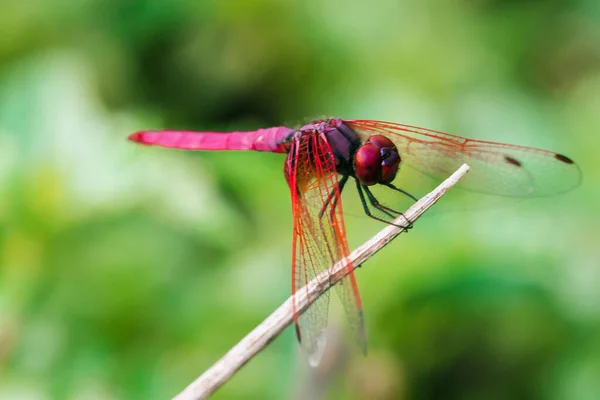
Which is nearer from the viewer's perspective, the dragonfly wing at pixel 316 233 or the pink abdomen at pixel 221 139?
the dragonfly wing at pixel 316 233

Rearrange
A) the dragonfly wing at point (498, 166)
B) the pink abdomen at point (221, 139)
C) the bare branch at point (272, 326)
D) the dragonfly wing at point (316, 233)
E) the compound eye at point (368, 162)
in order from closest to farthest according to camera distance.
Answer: the bare branch at point (272, 326), the dragonfly wing at point (316, 233), the compound eye at point (368, 162), the pink abdomen at point (221, 139), the dragonfly wing at point (498, 166)

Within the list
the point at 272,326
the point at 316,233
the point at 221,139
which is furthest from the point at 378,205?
the point at 272,326

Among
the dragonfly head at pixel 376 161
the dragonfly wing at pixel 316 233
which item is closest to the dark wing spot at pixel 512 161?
the dragonfly head at pixel 376 161

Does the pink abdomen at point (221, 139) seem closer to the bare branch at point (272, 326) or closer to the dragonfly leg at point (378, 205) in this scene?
the dragonfly leg at point (378, 205)

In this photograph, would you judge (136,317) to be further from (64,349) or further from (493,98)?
(493,98)

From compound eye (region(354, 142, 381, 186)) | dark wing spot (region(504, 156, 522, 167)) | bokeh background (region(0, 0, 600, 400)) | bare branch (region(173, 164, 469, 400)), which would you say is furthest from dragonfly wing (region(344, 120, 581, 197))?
bare branch (region(173, 164, 469, 400))

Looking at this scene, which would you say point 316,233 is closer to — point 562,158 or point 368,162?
point 368,162

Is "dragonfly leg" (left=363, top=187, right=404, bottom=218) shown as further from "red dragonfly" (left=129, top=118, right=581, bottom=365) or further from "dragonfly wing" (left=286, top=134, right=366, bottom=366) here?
"dragonfly wing" (left=286, top=134, right=366, bottom=366)
